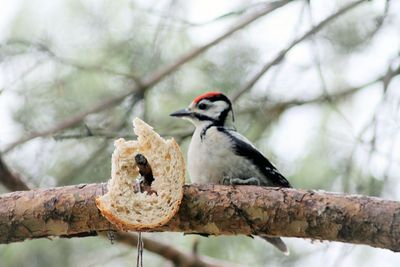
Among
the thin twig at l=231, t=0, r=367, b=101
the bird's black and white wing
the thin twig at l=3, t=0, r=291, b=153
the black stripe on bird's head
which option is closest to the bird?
the bird's black and white wing

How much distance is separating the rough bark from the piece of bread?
0.07m

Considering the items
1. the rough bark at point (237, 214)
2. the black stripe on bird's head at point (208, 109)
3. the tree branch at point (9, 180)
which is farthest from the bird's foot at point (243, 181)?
the tree branch at point (9, 180)

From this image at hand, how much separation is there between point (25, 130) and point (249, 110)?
47.8 inches

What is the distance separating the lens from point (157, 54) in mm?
3660

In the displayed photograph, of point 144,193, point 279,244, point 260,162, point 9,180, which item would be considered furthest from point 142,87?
point 144,193

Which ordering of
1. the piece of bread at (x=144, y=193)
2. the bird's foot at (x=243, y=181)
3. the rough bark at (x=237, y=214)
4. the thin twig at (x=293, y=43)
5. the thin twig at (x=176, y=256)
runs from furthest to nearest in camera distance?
the thin twig at (x=176, y=256), the thin twig at (x=293, y=43), the bird's foot at (x=243, y=181), the piece of bread at (x=144, y=193), the rough bark at (x=237, y=214)

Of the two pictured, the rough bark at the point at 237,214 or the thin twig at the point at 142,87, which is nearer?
the rough bark at the point at 237,214

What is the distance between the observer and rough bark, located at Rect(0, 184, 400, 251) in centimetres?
204

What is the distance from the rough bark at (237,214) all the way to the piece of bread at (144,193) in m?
0.07

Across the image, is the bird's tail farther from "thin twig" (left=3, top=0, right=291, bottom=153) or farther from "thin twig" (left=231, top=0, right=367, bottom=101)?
"thin twig" (left=3, top=0, right=291, bottom=153)

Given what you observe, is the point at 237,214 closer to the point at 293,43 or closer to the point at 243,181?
the point at 243,181

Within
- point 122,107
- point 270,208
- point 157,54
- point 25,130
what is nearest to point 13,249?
point 25,130

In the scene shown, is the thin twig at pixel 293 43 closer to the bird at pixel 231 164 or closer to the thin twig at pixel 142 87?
the thin twig at pixel 142 87

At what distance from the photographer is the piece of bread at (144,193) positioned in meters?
2.16
